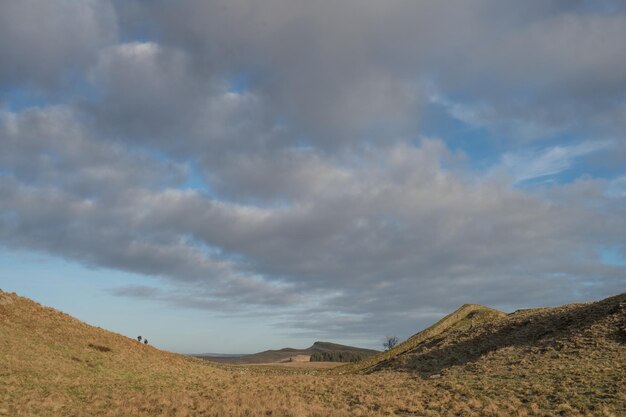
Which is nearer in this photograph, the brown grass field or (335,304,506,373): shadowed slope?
the brown grass field

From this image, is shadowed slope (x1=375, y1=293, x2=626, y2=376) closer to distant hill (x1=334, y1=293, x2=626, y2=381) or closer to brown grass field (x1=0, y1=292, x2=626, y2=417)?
distant hill (x1=334, y1=293, x2=626, y2=381)

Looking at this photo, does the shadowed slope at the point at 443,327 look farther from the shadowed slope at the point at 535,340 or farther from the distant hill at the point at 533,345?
the shadowed slope at the point at 535,340

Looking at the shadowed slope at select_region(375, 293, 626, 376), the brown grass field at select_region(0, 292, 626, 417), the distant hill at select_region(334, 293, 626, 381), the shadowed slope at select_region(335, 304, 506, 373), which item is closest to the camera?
the brown grass field at select_region(0, 292, 626, 417)

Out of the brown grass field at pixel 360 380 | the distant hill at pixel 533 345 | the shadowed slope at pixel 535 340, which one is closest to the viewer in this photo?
the brown grass field at pixel 360 380

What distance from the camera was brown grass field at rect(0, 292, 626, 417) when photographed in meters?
24.2

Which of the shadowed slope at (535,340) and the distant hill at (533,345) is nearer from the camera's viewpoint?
the distant hill at (533,345)

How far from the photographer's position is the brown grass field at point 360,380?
24188mm

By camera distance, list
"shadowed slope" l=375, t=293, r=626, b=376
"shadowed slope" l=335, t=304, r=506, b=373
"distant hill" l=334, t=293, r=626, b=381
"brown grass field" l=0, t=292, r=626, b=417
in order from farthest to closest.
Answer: "shadowed slope" l=335, t=304, r=506, b=373 < "shadowed slope" l=375, t=293, r=626, b=376 < "distant hill" l=334, t=293, r=626, b=381 < "brown grass field" l=0, t=292, r=626, b=417

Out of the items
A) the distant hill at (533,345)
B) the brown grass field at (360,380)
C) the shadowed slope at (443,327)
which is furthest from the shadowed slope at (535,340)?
the shadowed slope at (443,327)

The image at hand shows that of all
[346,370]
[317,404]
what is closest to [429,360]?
[346,370]

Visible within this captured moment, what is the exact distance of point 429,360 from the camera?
152ft

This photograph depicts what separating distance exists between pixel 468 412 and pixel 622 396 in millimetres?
7191

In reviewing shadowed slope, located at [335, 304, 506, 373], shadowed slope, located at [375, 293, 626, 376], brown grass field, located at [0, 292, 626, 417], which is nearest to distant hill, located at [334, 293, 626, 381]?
shadowed slope, located at [375, 293, 626, 376]

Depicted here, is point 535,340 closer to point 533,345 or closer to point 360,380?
point 533,345
